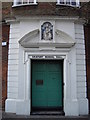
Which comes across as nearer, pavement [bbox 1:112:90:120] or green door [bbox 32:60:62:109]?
pavement [bbox 1:112:90:120]

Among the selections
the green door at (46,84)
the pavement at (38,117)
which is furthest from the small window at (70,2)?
the pavement at (38,117)

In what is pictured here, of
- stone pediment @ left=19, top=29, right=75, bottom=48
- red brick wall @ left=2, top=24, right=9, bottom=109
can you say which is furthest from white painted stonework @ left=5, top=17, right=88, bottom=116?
red brick wall @ left=2, top=24, right=9, bottom=109

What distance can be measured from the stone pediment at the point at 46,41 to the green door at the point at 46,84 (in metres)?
0.93

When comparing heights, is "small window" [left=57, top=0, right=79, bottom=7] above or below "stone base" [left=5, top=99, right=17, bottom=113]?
above

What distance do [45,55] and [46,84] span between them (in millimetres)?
1387

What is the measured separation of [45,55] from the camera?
32.4 ft

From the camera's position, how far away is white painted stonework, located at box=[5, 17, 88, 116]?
32.0ft

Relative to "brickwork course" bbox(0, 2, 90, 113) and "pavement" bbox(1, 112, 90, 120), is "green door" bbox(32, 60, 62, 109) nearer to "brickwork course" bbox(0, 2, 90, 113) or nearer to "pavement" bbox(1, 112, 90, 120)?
"pavement" bbox(1, 112, 90, 120)

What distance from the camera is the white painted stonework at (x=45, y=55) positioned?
9.75m

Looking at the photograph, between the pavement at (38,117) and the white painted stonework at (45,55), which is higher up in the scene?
the white painted stonework at (45,55)

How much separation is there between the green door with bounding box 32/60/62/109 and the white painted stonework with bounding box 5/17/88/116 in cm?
49

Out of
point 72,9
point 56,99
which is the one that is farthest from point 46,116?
point 72,9

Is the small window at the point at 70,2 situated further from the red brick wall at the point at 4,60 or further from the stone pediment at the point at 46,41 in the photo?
the red brick wall at the point at 4,60

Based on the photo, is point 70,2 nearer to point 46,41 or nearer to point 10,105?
point 46,41
